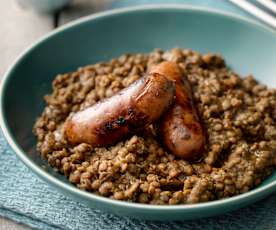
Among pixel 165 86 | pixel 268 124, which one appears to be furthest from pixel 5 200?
pixel 268 124

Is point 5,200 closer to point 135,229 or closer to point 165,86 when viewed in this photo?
point 135,229

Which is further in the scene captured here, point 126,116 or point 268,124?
point 268,124

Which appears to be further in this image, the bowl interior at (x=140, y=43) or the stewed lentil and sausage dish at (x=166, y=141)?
the bowl interior at (x=140, y=43)

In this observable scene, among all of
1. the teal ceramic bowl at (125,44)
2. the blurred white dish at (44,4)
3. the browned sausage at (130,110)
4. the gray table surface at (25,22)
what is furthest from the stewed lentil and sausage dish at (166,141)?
the blurred white dish at (44,4)

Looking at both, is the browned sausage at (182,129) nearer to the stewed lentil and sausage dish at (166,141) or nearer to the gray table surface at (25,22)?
the stewed lentil and sausage dish at (166,141)

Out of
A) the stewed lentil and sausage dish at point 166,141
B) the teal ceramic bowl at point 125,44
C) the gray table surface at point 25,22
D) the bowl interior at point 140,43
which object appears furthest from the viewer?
the gray table surface at point 25,22

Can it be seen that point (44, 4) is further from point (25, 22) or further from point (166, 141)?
point (166, 141)
